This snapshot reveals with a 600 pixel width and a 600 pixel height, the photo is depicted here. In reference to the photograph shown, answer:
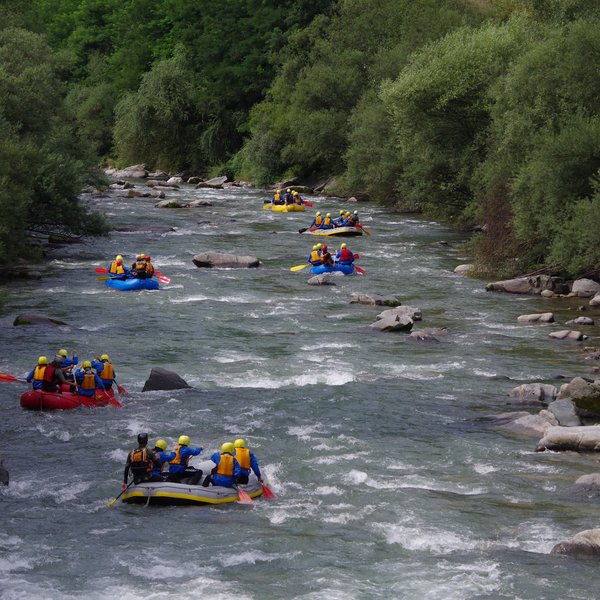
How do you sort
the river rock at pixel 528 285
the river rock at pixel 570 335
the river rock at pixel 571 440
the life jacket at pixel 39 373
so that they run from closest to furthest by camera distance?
the river rock at pixel 571 440
the life jacket at pixel 39 373
the river rock at pixel 570 335
the river rock at pixel 528 285

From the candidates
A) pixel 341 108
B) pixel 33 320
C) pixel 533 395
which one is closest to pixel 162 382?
pixel 33 320

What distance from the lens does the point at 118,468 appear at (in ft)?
54.4

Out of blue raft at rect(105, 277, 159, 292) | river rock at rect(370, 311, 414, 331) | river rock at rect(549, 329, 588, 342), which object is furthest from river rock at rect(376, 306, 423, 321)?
blue raft at rect(105, 277, 159, 292)

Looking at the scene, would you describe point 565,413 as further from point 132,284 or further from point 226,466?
point 132,284

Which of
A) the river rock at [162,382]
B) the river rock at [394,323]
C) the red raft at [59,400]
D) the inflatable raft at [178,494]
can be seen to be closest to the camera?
the inflatable raft at [178,494]

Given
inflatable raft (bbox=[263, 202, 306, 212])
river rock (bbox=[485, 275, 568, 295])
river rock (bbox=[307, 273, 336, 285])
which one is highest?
inflatable raft (bbox=[263, 202, 306, 212])

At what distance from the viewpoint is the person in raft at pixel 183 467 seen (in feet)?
51.7

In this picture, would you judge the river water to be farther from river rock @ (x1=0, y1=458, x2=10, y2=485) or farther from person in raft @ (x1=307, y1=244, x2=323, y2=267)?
person in raft @ (x1=307, y1=244, x2=323, y2=267)

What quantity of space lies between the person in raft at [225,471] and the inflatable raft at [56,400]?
183 inches

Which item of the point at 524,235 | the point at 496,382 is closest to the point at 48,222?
the point at 524,235

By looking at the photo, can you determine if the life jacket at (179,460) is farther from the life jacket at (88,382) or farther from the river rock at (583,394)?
the river rock at (583,394)

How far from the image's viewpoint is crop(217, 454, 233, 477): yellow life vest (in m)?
15.6

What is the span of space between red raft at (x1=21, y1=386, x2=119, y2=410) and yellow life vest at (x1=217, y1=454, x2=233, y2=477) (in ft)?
15.0

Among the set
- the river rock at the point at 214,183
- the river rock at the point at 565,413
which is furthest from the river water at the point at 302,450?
the river rock at the point at 214,183
